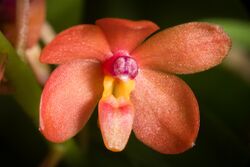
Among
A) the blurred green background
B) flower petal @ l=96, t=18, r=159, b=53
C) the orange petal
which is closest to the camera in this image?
flower petal @ l=96, t=18, r=159, b=53

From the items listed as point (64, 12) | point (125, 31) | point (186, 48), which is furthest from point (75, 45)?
point (64, 12)

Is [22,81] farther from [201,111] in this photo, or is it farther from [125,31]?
[201,111]

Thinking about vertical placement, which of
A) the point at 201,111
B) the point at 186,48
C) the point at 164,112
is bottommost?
the point at 201,111

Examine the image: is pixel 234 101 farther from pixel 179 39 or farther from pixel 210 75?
pixel 179 39

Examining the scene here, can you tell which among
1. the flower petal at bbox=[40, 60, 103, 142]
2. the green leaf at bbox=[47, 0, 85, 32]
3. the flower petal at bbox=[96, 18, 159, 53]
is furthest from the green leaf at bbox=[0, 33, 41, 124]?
the green leaf at bbox=[47, 0, 85, 32]

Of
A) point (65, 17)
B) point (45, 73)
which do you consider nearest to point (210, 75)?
point (65, 17)

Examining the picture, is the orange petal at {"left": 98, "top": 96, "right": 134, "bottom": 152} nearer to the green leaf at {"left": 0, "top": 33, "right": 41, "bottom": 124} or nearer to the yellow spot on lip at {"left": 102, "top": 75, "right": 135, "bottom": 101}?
the yellow spot on lip at {"left": 102, "top": 75, "right": 135, "bottom": 101}

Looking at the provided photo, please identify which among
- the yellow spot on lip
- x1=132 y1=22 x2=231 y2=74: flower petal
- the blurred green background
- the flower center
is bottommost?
the blurred green background
